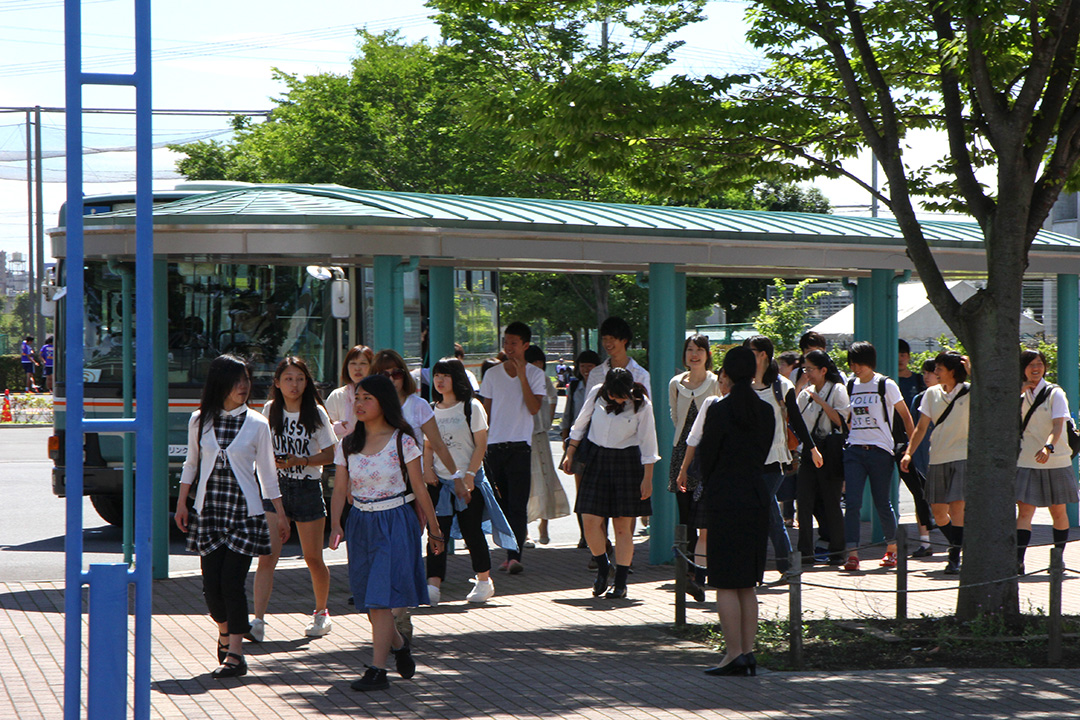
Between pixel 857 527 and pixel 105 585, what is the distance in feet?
24.2

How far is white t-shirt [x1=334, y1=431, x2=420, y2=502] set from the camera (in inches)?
239

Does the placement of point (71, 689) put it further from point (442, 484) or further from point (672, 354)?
point (672, 354)

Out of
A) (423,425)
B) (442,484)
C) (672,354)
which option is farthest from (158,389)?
(672,354)

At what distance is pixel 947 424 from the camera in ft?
30.9

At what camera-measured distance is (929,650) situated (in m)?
6.98

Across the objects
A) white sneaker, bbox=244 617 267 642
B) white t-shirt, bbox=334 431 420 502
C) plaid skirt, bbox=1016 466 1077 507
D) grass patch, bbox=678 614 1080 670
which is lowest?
grass patch, bbox=678 614 1080 670

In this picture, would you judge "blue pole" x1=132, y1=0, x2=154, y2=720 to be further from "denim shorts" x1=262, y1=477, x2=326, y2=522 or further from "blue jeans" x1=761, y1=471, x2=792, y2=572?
"blue jeans" x1=761, y1=471, x2=792, y2=572

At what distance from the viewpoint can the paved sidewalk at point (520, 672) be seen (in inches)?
226

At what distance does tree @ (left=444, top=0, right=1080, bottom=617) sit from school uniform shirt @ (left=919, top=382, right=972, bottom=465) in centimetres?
206

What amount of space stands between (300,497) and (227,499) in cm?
98

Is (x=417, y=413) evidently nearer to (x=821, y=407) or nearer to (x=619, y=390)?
(x=619, y=390)

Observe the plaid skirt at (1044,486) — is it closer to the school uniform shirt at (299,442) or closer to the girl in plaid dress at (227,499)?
the school uniform shirt at (299,442)

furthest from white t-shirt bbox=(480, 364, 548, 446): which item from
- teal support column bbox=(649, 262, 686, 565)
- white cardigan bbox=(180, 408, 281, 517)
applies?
white cardigan bbox=(180, 408, 281, 517)

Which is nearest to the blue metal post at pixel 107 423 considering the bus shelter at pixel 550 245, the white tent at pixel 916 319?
the bus shelter at pixel 550 245
